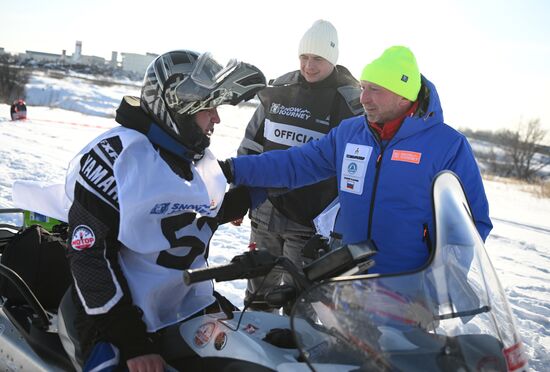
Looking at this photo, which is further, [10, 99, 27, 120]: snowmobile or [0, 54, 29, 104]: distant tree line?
[0, 54, 29, 104]: distant tree line

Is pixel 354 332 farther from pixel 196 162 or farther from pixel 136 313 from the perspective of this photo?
pixel 196 162

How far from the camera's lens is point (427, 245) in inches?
93.7

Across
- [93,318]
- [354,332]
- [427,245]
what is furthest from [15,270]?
[427,245]

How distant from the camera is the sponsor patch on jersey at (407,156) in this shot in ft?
8.09

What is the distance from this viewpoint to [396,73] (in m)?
2.58

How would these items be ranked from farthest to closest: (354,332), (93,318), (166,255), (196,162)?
(196,162) < (166,255) < (93,318) < (354,332)

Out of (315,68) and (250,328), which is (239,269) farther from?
(315,68)

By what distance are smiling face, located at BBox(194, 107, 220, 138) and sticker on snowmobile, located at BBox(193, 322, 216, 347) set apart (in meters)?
0.83

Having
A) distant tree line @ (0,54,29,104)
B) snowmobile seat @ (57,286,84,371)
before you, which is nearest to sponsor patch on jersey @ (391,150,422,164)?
snowmobile seat @ (57,286,84,371)

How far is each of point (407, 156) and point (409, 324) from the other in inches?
46.4

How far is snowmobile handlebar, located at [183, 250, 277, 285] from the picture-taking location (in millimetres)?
1477

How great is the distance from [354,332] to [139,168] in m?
1.03

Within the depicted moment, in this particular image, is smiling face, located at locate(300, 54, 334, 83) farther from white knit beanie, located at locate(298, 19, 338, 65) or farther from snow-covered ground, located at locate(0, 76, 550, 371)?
snow-covered ground, located at locate(0, 76, 550, 371)

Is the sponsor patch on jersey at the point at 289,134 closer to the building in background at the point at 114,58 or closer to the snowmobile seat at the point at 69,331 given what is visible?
the snowmobile seat at the point at 69,331
